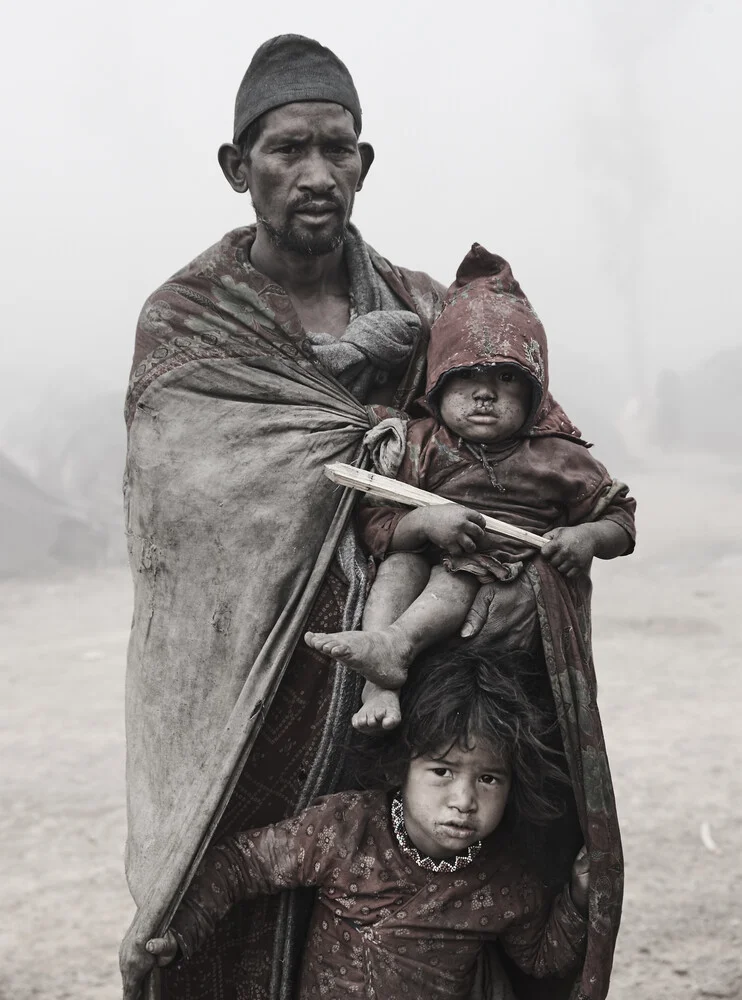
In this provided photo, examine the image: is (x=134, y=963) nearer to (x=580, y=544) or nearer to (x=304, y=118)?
(x=580, y=544)

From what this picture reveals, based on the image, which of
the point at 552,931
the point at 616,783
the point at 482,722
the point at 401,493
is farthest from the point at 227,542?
the point at 616,783

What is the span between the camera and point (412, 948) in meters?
2.25

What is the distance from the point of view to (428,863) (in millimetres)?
2254

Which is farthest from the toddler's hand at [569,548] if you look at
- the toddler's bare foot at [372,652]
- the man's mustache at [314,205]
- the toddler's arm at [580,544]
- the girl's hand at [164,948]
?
the girl's hand at [164,948]

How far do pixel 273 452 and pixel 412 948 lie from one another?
923 mm

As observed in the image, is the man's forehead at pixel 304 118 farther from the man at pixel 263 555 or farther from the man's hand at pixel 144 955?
the man's hand at pixel 144 955

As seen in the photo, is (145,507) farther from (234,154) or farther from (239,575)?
(234,154)

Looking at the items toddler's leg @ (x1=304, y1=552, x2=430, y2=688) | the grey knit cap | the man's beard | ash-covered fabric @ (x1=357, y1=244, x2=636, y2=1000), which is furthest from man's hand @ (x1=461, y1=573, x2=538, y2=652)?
the grey knit cap

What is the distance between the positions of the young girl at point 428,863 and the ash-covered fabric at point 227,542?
100 mm

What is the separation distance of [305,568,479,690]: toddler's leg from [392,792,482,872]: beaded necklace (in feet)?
1.05

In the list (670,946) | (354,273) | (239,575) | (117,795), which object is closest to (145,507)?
(239,575)

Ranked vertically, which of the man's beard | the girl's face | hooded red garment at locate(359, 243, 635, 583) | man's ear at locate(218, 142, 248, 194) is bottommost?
the girl's face

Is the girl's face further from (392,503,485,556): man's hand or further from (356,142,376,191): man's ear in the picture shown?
(356,142,376,191): man's ear

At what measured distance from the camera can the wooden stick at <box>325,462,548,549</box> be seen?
85.8 inches
